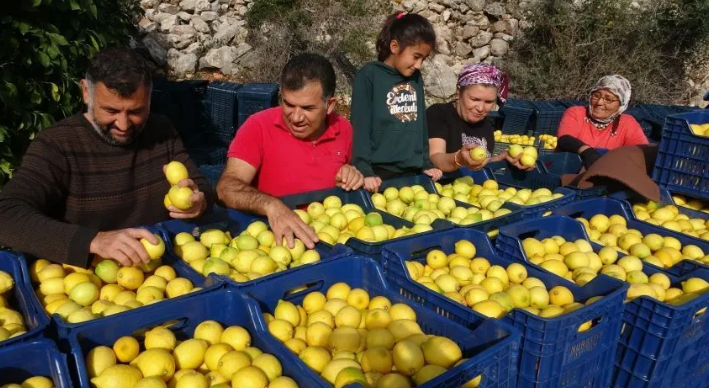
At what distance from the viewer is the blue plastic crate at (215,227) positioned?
2.47 meters

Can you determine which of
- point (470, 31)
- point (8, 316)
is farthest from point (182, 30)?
point (8, 316)

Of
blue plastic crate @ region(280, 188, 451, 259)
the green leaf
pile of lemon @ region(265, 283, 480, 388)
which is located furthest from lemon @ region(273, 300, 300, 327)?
the green leaf

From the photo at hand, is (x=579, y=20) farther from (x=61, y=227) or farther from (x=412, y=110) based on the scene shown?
(x=61, y=227)

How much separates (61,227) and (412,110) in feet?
9.52

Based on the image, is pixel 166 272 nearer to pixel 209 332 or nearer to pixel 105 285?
pixel 105 285

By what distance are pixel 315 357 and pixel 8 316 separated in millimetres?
1179

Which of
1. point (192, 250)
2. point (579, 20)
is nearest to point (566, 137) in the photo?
point (192, 250)

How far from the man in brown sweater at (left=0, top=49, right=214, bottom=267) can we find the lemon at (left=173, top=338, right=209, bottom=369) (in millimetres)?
558

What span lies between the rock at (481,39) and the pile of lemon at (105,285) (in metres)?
13.7

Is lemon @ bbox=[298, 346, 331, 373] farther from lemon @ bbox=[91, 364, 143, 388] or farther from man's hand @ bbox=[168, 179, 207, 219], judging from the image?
man's hand @ bbox=[168, 179, 207, 219]

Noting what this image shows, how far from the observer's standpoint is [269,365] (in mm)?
1788

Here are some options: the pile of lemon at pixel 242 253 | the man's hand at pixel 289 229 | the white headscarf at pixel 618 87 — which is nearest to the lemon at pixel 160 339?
the pile of lemon at pixel 242 253

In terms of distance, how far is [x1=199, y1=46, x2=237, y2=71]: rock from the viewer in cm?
1306

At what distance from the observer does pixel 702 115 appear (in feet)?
14.9
